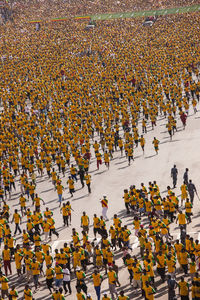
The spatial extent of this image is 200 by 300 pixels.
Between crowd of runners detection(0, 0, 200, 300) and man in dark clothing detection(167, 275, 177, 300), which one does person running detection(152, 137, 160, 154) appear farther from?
man in dark clothing detection(167, 275, 177, 300)

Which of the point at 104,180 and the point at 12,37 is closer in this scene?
the point at 104,180

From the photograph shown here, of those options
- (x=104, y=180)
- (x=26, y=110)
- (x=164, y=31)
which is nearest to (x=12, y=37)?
(x=164, y=31)

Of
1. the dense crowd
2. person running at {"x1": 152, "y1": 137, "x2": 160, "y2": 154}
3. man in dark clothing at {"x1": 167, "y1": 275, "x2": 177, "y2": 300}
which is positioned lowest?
man in dark clothing at {"x1": 167, "y1": 275, "x2": 177, "y2": 300}

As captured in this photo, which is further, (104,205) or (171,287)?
(104,205)

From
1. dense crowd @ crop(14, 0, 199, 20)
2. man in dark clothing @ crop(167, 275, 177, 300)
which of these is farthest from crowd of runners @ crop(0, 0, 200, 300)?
dense crowd @ crop(14, 0, 199, 20)

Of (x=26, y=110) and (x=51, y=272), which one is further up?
(x=26, y=110)

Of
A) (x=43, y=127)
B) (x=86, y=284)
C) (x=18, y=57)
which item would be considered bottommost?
(x=86, y=284)

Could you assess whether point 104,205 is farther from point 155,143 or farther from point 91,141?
point 91,141

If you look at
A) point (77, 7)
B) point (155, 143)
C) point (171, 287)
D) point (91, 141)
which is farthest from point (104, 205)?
point (77, 7)

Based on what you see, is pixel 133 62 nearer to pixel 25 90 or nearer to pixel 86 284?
pixel 25 90
